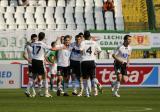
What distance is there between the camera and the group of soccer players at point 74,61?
73.4 feet

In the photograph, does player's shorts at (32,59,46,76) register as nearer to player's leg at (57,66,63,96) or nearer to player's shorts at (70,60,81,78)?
player's leg at (57,66,63,96)

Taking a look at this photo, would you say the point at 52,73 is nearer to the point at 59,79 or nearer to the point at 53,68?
the point at 53,68

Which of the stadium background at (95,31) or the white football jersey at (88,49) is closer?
the white football jersey at (88,49)

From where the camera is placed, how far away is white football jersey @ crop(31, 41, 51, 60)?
22.2 meters

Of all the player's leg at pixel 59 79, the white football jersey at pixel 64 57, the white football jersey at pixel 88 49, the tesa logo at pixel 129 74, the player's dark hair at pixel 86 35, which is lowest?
the tesa logo at pixel 129 74

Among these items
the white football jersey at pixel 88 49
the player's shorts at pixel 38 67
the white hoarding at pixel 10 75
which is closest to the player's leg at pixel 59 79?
the player's shorts at pixel 38 67

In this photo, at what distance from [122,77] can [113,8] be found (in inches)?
726

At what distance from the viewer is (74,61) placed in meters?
24.3

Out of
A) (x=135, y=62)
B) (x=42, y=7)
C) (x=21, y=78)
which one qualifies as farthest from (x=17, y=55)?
(x=42, y=7)

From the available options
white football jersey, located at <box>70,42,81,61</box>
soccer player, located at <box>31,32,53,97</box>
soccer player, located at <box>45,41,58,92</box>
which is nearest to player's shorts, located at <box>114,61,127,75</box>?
white football jersey, located at <box>70,42,81,61</box>

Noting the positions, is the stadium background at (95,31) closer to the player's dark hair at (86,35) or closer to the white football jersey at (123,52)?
the white football jersey at (123,52)

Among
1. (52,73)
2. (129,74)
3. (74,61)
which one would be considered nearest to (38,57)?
(74,61)

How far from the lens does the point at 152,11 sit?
37844 mm

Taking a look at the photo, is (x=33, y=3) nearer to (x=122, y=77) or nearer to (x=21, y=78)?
(x=21, y=78)
